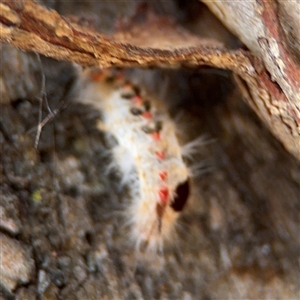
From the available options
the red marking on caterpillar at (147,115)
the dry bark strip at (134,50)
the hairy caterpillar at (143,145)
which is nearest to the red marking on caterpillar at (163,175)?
the hairy caterpillar at (143,145)

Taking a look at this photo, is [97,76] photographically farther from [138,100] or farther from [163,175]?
[163,175]

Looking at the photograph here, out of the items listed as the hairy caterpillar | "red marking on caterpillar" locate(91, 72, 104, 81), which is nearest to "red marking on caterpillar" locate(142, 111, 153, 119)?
the hairy caterpillar

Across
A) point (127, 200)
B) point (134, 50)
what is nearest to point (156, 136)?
point (127, 200)

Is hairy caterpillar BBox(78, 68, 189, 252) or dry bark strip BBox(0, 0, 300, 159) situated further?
hairy caterpillar BBox(78, 68, 189, 252)

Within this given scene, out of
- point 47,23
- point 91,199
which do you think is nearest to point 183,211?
point 91,199

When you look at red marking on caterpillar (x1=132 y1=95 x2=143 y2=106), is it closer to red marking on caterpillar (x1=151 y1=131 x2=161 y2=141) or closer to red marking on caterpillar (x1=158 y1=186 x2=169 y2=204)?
red marking on caterpillar (x1=151 y1=131 x2=161 y2=141)

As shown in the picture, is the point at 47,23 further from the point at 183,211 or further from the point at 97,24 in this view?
the point at 183,211
